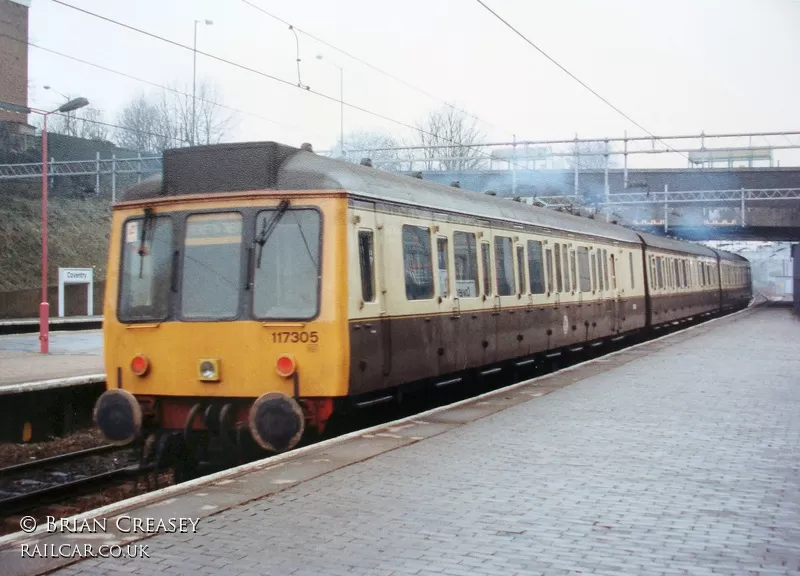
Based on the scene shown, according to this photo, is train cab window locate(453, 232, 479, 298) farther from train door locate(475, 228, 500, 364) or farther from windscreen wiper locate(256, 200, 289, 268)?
windscreen wiper locate(256, 200, 289, 268)

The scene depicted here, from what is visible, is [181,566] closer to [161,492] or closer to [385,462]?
[161,492]

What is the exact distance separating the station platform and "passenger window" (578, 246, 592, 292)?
7.89m

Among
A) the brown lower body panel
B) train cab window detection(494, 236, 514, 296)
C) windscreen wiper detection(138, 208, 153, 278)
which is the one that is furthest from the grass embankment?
windscreen wiper detection(138, 208, 153, 278)

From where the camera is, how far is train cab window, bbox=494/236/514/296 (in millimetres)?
14891

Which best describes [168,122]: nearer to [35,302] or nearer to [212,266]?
[35,302]

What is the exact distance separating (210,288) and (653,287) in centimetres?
2023

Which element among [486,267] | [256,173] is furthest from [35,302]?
[256,173]

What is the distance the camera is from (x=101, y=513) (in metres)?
6.89

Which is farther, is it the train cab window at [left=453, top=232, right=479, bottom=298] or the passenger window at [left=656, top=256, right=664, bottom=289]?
the passenger window at [left=656, top=256, right=664, bottom=289]

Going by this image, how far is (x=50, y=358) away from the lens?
20.0 metres

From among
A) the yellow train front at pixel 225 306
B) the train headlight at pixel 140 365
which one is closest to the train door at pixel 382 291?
the yellow train front at pixel 225 306

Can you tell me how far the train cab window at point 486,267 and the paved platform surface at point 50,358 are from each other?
684 cm

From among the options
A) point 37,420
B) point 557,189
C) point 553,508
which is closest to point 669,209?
point 557,189

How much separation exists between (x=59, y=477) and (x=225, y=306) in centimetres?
364
